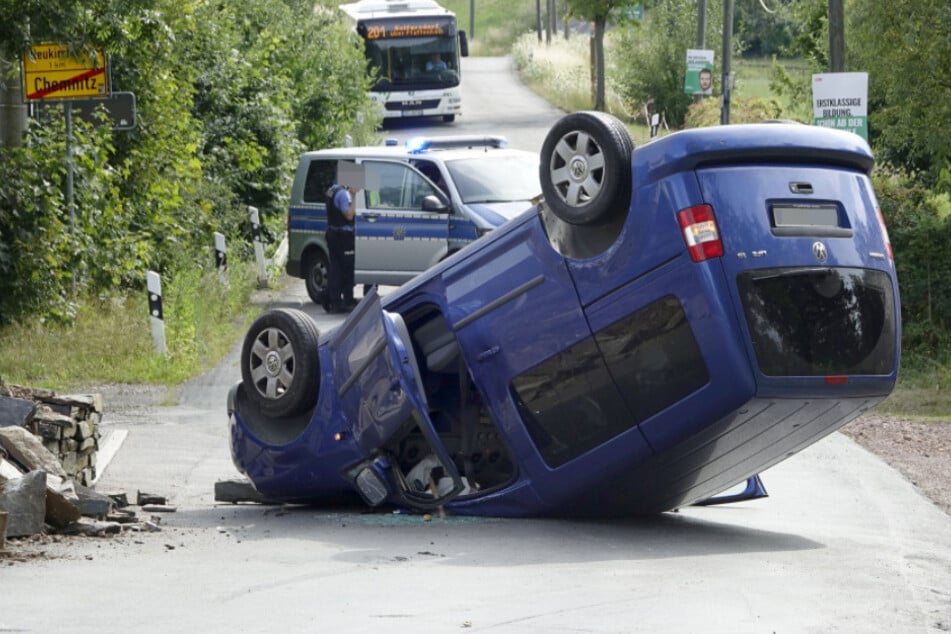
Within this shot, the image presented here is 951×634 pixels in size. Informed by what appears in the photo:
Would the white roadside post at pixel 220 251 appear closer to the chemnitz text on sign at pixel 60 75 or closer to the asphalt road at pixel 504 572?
the chemnitz text on sign at pixel 60 75

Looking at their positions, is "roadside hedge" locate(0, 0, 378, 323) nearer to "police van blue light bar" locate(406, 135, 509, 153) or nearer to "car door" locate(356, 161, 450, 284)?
"car door" locate(356, 161, 450, 284)

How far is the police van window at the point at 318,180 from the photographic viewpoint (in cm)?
2288

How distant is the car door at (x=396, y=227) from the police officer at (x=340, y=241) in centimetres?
15

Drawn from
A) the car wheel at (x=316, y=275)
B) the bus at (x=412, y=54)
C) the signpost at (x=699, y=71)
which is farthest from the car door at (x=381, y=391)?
the bus at (x=412, y=54)

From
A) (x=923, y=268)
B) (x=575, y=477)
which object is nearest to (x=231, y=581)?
(x=575, y=477)

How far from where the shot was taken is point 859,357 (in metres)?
8.36

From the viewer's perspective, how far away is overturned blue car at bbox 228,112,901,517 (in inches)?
323

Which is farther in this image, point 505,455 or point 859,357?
point 505,455

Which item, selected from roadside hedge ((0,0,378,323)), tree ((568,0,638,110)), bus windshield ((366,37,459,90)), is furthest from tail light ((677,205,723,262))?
tree ((568,0,638,110))

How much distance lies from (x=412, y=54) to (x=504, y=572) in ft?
139

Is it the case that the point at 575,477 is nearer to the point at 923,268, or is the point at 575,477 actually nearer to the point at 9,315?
the point at 9,315

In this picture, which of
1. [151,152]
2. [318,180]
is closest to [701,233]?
[151,152]

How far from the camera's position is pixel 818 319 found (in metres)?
8.27

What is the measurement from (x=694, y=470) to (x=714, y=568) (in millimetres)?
1075
